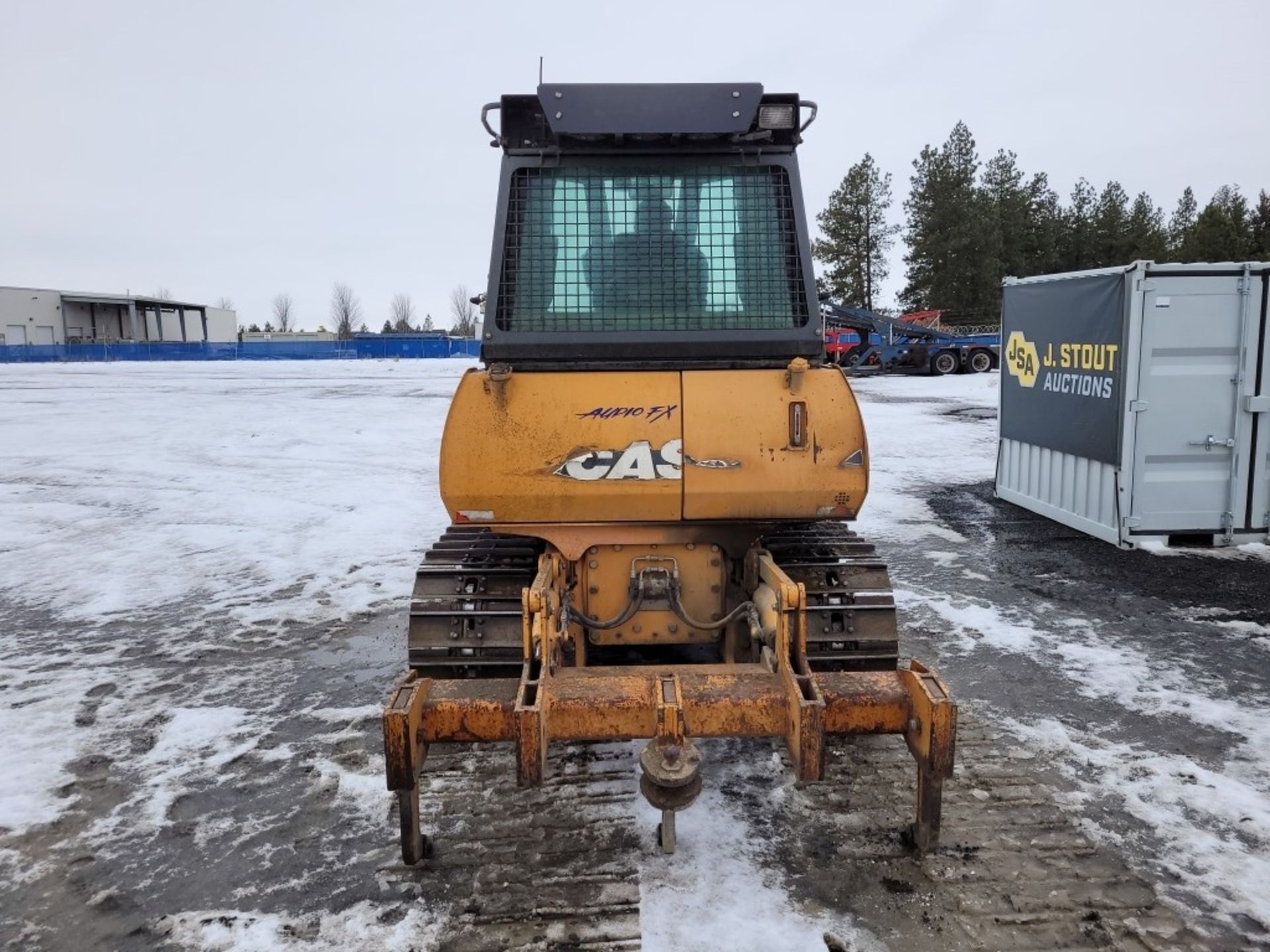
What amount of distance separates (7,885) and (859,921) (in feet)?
11.1

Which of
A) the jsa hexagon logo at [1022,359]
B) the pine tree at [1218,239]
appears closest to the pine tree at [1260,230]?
the pine tree at [1218,239]

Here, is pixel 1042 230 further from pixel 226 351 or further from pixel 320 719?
pixel 320 719

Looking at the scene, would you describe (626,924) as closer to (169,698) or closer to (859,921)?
(859,921)

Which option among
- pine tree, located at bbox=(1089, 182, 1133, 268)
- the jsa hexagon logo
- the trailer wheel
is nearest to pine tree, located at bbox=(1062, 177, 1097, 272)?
pine tree, located at bbox=(1089, 182, 1133, 268)

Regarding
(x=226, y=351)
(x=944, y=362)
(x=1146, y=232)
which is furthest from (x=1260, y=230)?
(x=226, y=351)

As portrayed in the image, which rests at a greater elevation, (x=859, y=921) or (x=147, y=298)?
(x=147, y=298)

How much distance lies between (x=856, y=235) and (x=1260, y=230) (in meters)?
22.9

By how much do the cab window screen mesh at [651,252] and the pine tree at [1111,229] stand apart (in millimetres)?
63801

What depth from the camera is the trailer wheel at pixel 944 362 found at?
3553cm

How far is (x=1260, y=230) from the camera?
54500mm

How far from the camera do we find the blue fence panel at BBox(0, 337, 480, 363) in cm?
5738

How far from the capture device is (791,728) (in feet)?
11.5

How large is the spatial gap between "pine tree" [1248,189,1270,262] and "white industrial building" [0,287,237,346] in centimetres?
7092

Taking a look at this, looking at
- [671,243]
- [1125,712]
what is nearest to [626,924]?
[671,243]
